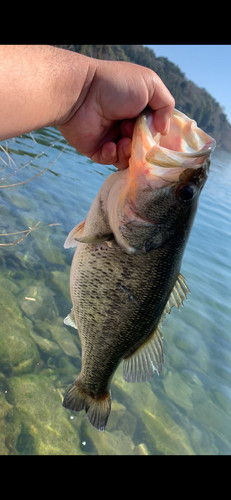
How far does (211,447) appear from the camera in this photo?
4.21 meters

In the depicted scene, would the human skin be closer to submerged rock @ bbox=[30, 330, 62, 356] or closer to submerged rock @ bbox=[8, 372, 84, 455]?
submerged rock @ bbox=[8, 372, 84, 455]

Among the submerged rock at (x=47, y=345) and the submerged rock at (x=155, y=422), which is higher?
the submerged rock at (x=47, y=345)

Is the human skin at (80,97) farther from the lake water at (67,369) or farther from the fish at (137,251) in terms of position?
the lake water at (67,369)

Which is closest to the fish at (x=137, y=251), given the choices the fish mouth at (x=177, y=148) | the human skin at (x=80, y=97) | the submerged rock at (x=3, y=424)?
the fish mouth at (x=177, y=148)

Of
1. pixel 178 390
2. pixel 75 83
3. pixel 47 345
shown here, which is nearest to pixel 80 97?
pixel 75 83

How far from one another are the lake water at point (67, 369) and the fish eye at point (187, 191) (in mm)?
1990

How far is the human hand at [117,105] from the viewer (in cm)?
169

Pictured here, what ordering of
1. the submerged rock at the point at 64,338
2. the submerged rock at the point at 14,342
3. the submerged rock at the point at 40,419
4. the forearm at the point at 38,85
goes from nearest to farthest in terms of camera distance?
the forearm at the point at 38,85
the submerged rock at the point at 40,419
the submerged rock at the point at 14,342
the submerged rock at the point at 64,338

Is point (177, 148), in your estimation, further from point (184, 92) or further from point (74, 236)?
point (184, 92)

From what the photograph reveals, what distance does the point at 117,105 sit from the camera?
5.68 ft

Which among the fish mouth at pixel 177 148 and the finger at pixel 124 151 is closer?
the fish mouth at pixel 177 148

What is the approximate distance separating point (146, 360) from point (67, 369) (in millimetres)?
2521
